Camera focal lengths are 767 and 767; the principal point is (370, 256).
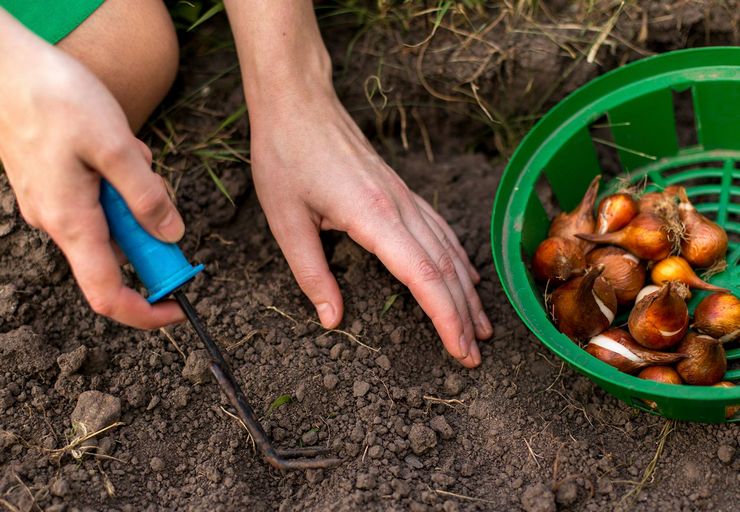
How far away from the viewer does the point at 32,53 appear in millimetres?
937

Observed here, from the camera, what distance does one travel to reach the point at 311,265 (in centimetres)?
135

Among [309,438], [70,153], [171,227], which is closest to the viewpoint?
[70,153]

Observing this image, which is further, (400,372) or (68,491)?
(400,372)

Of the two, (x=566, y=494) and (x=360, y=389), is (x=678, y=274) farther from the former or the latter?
(x=360, y=389)

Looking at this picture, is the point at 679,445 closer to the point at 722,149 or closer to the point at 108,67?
the point at 722,149

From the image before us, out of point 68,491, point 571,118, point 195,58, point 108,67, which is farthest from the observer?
point 195,58

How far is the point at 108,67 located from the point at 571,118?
0.89 m

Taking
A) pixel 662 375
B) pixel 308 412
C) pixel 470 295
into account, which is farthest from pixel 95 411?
pixel 662 375

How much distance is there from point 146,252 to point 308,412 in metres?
→ 0.43

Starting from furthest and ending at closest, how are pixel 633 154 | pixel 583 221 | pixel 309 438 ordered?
pixel 633 154 → pixel 583 221 → pixel 309 438

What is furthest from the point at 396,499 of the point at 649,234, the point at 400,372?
the point at 649,234

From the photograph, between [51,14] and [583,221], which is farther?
[583,221]

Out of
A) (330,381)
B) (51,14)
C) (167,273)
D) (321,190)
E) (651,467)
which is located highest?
(51,14)

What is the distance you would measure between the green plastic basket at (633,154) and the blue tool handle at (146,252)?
0.56 metres
